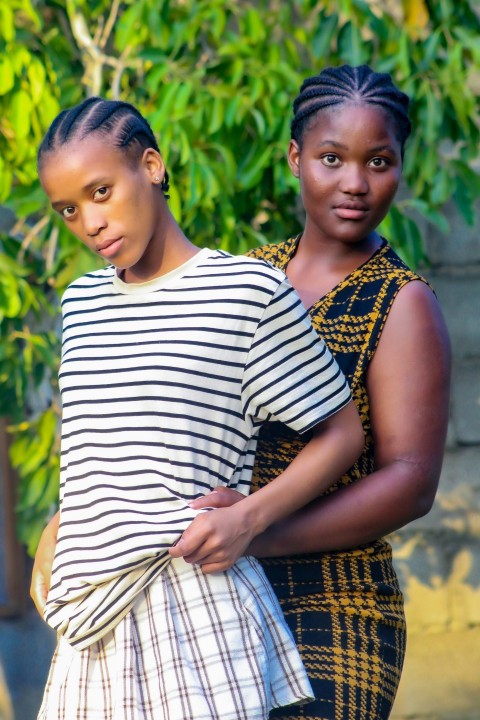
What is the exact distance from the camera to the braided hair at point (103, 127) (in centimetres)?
185

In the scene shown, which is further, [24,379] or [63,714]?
[24,379]

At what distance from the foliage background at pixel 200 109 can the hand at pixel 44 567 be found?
55.7 inches

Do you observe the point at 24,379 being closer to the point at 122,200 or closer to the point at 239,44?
the point at 239,44

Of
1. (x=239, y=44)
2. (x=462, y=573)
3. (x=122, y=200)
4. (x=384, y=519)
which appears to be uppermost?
(x=239, y=44)

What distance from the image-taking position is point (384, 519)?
2070mm

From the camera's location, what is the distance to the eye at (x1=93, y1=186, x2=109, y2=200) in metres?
1.82

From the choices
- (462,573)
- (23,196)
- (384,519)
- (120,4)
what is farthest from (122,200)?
(462,573)

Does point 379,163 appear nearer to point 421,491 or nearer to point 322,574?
point 421,491

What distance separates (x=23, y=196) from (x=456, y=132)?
1209 millimetres

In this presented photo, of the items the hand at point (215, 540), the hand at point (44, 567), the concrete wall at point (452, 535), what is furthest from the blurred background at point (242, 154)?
the hand at point (215, 540)

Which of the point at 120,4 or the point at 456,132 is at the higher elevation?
the point at 120,4

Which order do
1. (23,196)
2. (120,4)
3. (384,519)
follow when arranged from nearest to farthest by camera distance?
1. (384,519)
2. (23,196)
3. (120,4)

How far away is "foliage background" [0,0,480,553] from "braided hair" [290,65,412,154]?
1.05 m

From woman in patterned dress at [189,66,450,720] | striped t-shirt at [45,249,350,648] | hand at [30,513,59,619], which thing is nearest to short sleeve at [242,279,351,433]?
Result: striped t-shirt at [45,249,350,648]
